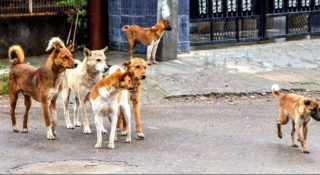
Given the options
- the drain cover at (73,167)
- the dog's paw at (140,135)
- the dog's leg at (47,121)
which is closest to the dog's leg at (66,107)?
the dog's leg at (47,121)

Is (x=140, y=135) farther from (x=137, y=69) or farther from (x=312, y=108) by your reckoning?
(x=312, y=108)

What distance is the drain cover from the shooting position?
9.30 metres

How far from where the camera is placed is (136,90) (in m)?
11.1

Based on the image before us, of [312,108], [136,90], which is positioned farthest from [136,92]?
[312,108]

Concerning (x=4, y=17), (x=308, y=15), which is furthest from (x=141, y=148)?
(x=308, y=15)

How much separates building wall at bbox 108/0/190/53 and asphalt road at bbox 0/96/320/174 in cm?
428

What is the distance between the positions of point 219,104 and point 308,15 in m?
7.43

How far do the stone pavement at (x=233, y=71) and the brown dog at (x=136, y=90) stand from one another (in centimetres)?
257

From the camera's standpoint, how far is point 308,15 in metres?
20.5

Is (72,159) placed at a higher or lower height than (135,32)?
lower

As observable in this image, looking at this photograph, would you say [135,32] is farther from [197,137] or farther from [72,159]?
[72,159]

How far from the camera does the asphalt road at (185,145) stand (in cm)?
966

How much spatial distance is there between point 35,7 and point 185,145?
25.9 feet

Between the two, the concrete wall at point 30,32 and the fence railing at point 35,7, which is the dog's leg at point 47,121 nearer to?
the fence railing at point 35,7
